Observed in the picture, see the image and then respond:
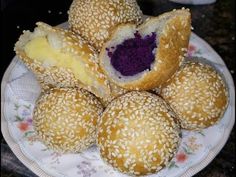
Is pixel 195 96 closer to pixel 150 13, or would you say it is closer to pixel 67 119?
pixel 67 119

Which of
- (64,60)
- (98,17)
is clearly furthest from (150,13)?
(64,60)

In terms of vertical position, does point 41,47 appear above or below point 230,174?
above

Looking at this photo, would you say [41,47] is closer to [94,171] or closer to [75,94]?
[75,94]

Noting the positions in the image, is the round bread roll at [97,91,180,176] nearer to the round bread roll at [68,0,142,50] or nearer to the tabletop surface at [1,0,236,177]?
the round bread roll at [68,0,142,50]

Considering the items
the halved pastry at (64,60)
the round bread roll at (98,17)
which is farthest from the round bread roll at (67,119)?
the round bread roll at (98,17)

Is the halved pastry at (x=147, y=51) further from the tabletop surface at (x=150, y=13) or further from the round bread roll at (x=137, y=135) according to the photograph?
the tabletop surface at (x=150, y=13)

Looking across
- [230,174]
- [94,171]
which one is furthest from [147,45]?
[230,174]
